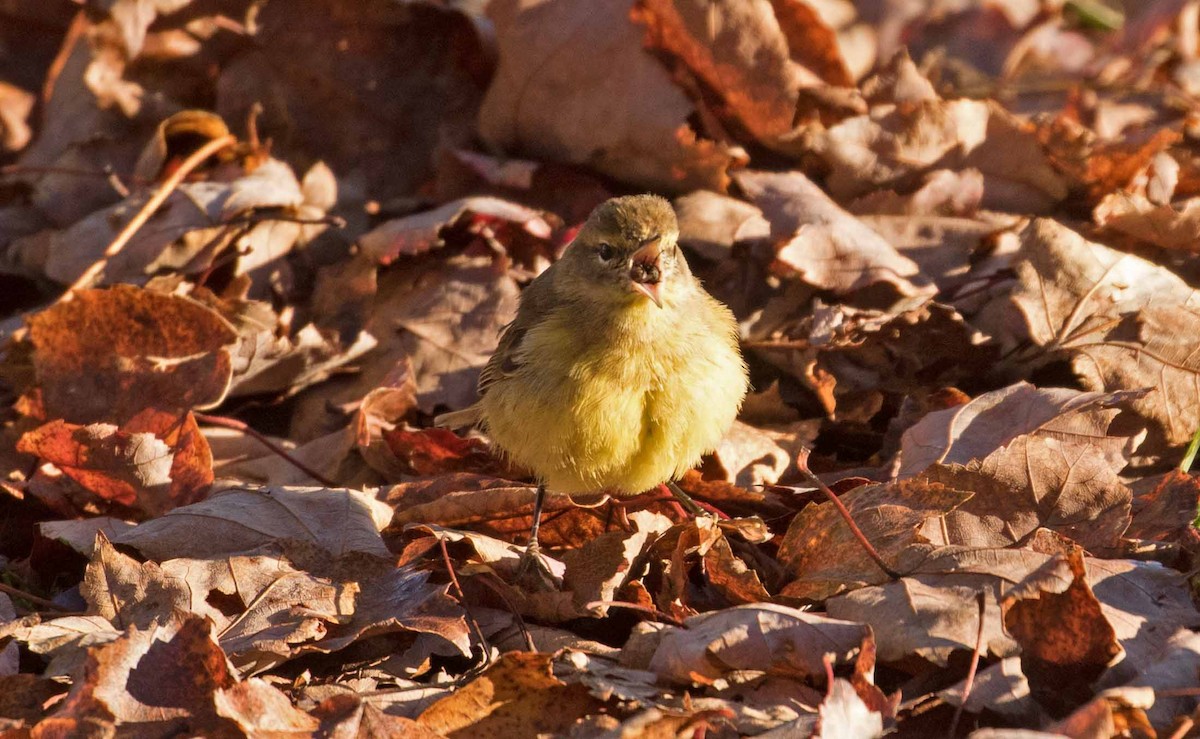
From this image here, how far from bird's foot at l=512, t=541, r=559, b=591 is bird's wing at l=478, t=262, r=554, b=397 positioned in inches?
33.8

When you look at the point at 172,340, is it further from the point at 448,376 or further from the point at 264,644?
the point at 264,644

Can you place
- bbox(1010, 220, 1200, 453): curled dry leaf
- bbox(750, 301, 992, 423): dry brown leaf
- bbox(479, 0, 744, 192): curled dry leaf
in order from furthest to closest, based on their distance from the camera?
bbox(479, 0, 744, 192): curled dry leaf → bbox(750, 301, 992, 423): dry brown leaf → bbox(1010, 220, 1200, 453): curled dry leaf

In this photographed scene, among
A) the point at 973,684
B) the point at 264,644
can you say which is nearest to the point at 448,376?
the point at 264,644

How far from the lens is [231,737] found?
3.41 meters

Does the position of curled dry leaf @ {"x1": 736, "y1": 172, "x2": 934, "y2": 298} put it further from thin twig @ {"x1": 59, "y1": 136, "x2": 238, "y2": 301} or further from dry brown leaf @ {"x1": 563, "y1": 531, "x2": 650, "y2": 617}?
thin twig @ {"x1": 59, "y1": 136, "x2": 238, "y2": 301}

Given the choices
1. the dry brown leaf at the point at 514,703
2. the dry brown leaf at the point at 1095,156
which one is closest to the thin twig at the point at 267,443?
the dry brown leaf at the point at 514,703

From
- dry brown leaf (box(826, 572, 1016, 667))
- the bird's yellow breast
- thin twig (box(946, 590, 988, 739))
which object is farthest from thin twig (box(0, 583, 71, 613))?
thin twig (box(946, 590, 988, 739))

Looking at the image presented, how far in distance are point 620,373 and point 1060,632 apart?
6.22 feet

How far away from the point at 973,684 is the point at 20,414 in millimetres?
4547

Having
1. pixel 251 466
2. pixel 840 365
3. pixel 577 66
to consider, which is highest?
pixel 577 66

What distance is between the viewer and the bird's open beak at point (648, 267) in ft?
16.1

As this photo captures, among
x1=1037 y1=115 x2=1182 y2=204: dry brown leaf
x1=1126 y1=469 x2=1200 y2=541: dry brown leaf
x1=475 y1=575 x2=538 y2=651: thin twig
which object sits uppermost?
x1=1037 y1=115 x2=1182 y2=204: dry brown leaf

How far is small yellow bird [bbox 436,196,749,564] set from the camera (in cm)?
475

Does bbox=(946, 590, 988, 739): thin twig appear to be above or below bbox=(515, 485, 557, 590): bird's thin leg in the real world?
above
